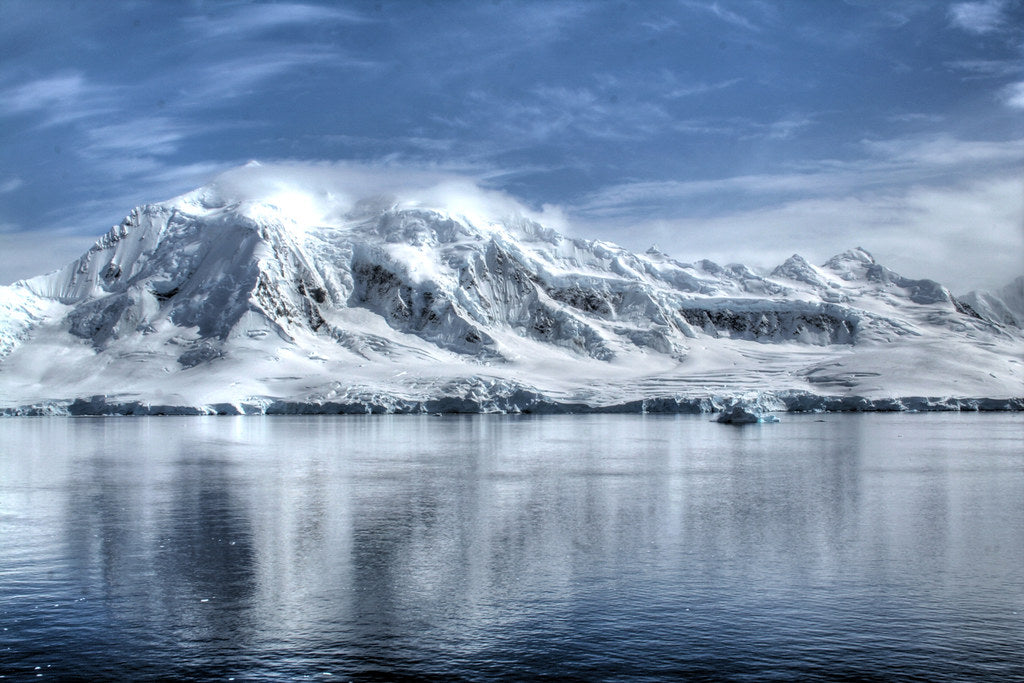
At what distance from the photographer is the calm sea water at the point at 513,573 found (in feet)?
46.5

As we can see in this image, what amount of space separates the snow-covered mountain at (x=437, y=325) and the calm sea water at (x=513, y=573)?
245 ft

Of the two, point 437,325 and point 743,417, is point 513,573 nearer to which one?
point 743,417

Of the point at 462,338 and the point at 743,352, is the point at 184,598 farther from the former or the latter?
the point at 743,352

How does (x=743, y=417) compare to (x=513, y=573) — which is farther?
(x=743, y=417)

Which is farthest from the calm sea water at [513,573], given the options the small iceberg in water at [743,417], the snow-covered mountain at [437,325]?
the snow-covered mountain at [437,325]

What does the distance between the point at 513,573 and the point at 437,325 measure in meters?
127

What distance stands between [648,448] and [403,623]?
37.5 metres

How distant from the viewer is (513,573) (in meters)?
19.3

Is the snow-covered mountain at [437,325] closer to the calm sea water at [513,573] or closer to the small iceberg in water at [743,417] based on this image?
the small iceberg in water at [743,417]

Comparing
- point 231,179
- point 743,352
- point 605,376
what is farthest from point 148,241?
point 743,352

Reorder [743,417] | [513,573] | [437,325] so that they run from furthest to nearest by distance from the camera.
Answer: [437,325], [743,417], [513,573]

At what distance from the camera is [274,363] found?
12169 centimetres

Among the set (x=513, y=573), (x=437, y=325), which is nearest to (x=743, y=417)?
(x=513, y=573)

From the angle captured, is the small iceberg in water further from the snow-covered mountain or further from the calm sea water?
the calm sea water
